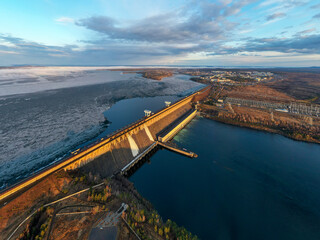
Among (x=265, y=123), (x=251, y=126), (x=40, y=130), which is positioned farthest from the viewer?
(x=265, y=123)

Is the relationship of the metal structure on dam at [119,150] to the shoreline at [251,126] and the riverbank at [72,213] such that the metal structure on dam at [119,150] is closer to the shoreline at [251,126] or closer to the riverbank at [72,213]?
the riverbank at [72,213]

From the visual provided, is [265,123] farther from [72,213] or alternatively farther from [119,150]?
[72,213]

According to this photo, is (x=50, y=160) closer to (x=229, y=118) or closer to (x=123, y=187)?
(x=123, y=187)

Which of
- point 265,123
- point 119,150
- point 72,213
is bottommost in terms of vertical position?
point 265,123

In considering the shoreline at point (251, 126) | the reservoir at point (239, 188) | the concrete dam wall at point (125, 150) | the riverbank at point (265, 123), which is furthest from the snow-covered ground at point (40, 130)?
the riverbank at point (265, 123)

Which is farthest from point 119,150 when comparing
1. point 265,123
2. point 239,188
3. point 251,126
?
point 265,123

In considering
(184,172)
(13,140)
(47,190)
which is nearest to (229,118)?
(184,172)
